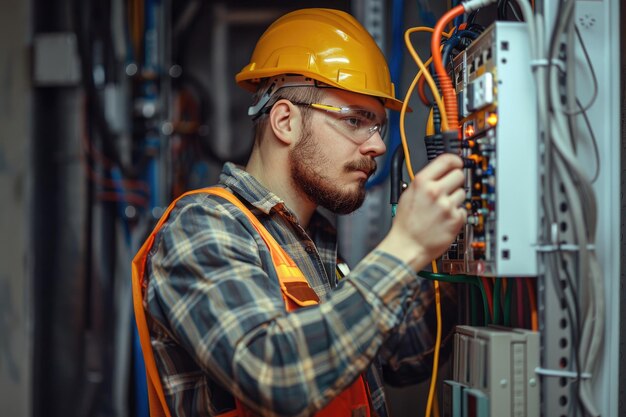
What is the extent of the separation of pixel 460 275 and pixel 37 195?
193 centimetres

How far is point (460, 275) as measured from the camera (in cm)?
131

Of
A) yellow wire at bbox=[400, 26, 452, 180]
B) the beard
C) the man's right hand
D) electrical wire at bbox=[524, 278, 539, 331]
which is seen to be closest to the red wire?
electrical wire at bbox=[524, 278, 539, 331]

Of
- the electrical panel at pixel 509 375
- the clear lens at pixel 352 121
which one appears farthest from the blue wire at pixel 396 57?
the electrical panel at pixel 509 375

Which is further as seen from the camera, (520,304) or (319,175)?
(319,175)

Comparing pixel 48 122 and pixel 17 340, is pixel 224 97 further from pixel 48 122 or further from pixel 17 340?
pixel 17 340

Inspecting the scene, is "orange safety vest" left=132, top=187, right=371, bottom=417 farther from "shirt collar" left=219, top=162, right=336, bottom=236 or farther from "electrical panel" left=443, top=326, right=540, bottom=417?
"electrical panel" left=443, top=326, right=540, bottom=417

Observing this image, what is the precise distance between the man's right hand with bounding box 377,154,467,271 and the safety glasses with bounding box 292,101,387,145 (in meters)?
0.40

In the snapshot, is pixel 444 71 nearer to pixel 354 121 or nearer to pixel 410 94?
pixel 410 94

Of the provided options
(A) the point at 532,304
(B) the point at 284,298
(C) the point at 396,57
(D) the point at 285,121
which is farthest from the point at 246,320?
(C) the point at 396,57

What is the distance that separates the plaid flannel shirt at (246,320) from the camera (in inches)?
39.0

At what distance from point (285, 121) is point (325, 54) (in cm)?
19

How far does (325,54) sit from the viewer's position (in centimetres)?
141

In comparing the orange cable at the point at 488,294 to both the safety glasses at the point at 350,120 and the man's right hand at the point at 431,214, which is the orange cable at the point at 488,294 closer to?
the man's right hand at the point at 431,214

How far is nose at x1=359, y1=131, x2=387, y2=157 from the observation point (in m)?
1.43
